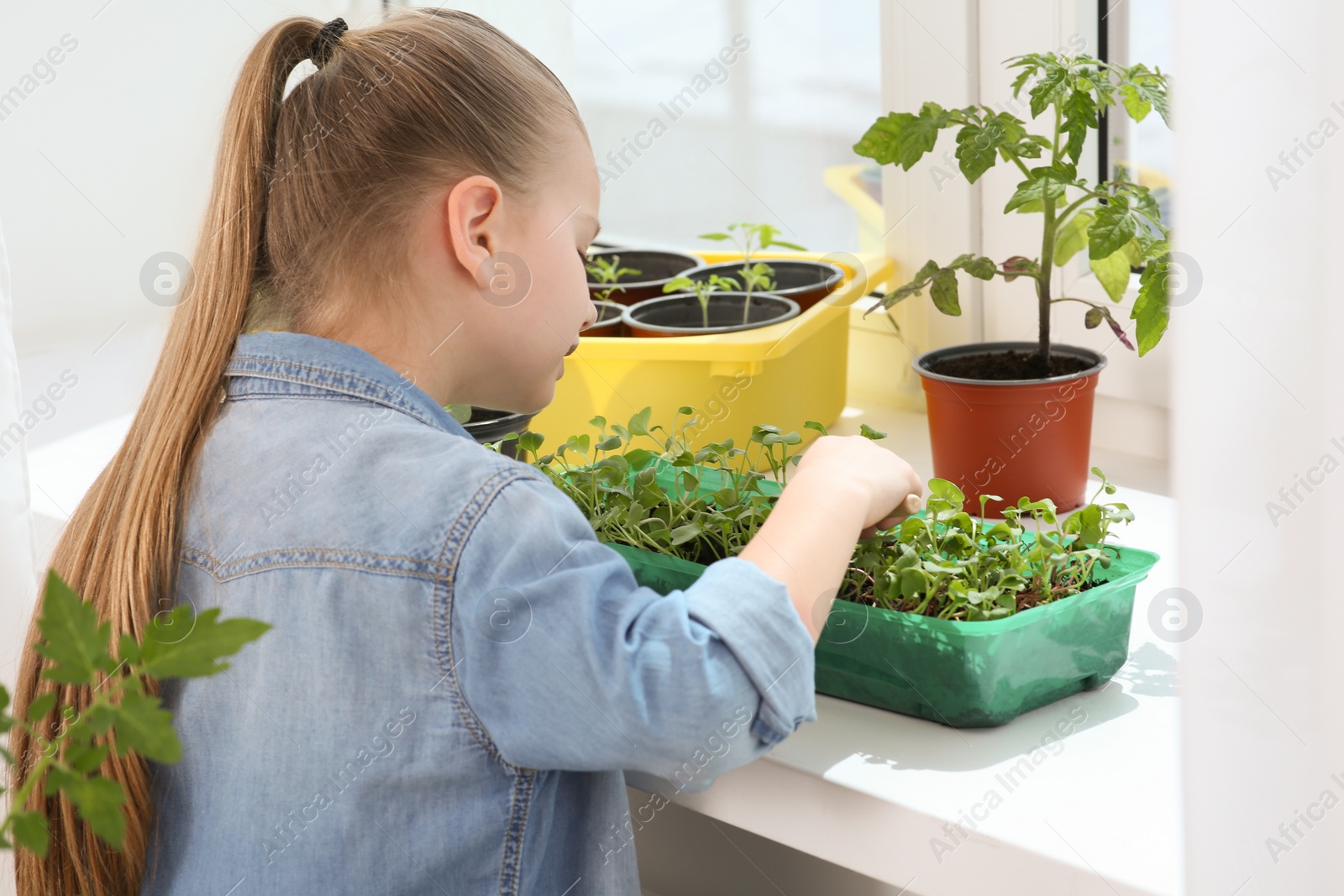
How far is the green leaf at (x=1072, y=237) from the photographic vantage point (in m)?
0.98

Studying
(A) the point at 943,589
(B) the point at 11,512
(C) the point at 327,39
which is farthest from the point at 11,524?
(A) the point at 943,589

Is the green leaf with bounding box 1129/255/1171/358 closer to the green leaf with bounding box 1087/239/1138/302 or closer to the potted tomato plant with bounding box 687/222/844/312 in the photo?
the green leaf with bounding box 1087/239/1138/302

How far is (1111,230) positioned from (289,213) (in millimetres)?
572

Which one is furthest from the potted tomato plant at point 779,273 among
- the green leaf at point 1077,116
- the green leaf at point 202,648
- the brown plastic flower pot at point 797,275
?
the green leaf at point 202,648

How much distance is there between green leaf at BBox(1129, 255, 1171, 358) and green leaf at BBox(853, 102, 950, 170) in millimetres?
208

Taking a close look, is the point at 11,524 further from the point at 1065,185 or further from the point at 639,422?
the point at 1065,185

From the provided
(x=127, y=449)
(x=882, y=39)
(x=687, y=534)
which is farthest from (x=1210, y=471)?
(x=882, y=39)

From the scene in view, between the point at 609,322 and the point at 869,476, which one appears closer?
the point at 869,476

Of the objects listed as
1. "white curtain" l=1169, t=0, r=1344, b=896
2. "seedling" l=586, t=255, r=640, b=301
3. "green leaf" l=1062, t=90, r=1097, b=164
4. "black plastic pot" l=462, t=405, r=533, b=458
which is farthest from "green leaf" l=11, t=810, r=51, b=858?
"seedling" l=586, t=255, r=640, b=301

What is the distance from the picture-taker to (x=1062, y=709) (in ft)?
2.48

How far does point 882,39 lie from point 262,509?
0.89 m

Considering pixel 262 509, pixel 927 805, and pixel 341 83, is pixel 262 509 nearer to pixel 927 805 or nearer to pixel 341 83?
pixel 341 83

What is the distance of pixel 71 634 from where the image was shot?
28 centimetres

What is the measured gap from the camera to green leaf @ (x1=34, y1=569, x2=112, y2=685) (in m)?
0.27
